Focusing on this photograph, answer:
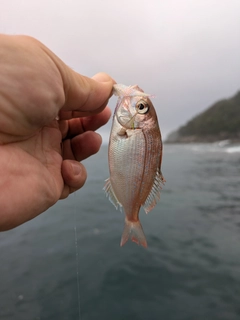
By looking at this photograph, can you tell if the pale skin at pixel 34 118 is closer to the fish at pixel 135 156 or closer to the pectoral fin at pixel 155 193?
the fish at pixel 135 156

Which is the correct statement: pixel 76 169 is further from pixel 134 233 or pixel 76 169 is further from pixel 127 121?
pixel 134 233

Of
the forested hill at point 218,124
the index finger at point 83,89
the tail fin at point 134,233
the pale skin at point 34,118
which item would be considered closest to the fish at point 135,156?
the tail fin at point 134,233

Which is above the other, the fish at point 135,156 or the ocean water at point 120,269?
the fish at point 135,156

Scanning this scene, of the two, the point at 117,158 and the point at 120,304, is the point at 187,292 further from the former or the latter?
the point at 117,158

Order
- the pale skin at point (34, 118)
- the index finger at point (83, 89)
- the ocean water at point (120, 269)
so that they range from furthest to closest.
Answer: the ocean water at point (120, 269) < the index finger at point (83, 89) < the pale skin at point (34, 118)

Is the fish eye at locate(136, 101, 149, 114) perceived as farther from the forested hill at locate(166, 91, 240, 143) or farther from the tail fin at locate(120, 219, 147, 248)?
the forested hill at locate(166, 91, 240, 143)

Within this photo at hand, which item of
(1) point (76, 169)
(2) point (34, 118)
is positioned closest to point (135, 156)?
(1) point (76, 169)
